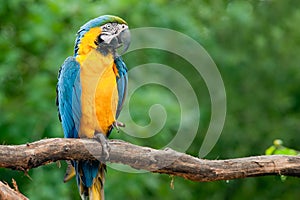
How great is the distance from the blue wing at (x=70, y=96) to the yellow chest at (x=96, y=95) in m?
0.02

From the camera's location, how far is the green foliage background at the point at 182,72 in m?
5.02

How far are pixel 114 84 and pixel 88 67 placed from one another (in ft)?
0.53

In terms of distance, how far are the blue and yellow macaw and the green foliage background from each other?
4.23 feet

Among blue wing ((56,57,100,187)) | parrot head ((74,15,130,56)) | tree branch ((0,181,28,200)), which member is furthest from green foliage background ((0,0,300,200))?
tree branch ((0,181,28,200))

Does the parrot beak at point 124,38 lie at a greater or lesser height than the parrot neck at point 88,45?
greater

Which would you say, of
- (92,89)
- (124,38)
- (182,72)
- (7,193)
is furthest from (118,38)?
(182,72)

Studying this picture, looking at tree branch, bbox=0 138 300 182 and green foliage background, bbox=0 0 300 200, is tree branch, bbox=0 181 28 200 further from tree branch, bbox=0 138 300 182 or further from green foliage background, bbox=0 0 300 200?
green foliage background, bbox=0 0 300 200

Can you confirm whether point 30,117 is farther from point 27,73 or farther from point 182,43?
point 182,43

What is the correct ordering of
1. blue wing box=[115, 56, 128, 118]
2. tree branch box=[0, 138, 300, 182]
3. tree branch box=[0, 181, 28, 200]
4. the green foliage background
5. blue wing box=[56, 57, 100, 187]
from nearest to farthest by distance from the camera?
tree branch box=[0, 181, 28, 200], tree branch box=[0, 138, 300, 182], blue wing box=[56, 57, 100, 187], blue wing box=[115, 56, 128, 118], the green foliage background

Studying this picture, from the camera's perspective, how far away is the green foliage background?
502 cm

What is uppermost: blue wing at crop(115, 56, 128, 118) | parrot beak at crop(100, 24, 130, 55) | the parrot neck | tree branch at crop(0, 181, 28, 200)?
parrot beak at crop(100, 24, 130, 55)

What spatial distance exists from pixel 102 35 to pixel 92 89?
0.29m

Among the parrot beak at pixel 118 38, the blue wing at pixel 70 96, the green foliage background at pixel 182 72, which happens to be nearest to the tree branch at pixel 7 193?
the blue wing at pixel 70 96

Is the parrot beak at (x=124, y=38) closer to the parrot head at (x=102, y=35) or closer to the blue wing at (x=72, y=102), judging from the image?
the parrot head at (x=102, y=35)
